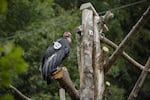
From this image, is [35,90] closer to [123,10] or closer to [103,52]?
[123,10]

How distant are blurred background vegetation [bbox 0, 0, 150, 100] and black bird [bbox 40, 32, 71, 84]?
526 centimetres

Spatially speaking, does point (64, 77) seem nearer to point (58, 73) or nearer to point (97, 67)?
point (58, 73)

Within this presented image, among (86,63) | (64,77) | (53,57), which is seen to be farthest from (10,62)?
(53,57)

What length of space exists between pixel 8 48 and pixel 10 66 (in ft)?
0.13

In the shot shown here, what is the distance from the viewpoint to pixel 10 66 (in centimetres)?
122

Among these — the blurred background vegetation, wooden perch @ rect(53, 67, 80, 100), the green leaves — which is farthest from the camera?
the blurred background vegetation

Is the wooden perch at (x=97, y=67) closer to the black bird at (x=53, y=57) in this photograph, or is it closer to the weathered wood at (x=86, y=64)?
the weathered wood at (x=86, y=64)

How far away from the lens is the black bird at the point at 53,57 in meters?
4.76

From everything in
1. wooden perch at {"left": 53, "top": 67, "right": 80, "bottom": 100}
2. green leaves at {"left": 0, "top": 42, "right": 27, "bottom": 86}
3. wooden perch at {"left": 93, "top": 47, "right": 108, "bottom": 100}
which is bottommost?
wooden perch at {"left": 93, "top": 47, "right": 108, "bottom": 100}

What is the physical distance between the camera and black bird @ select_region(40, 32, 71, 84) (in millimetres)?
4758

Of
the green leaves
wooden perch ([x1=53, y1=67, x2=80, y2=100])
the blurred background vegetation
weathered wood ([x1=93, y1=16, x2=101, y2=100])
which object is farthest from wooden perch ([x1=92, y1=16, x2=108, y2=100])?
the blurred background vegetation

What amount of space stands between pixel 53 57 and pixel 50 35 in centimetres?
663

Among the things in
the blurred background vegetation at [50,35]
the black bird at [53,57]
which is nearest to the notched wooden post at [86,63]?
the black bird at [53,57]

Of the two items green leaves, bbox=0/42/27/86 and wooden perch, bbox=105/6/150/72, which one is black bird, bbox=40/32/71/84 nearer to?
wooden perch, bbox=105/6/150/72
